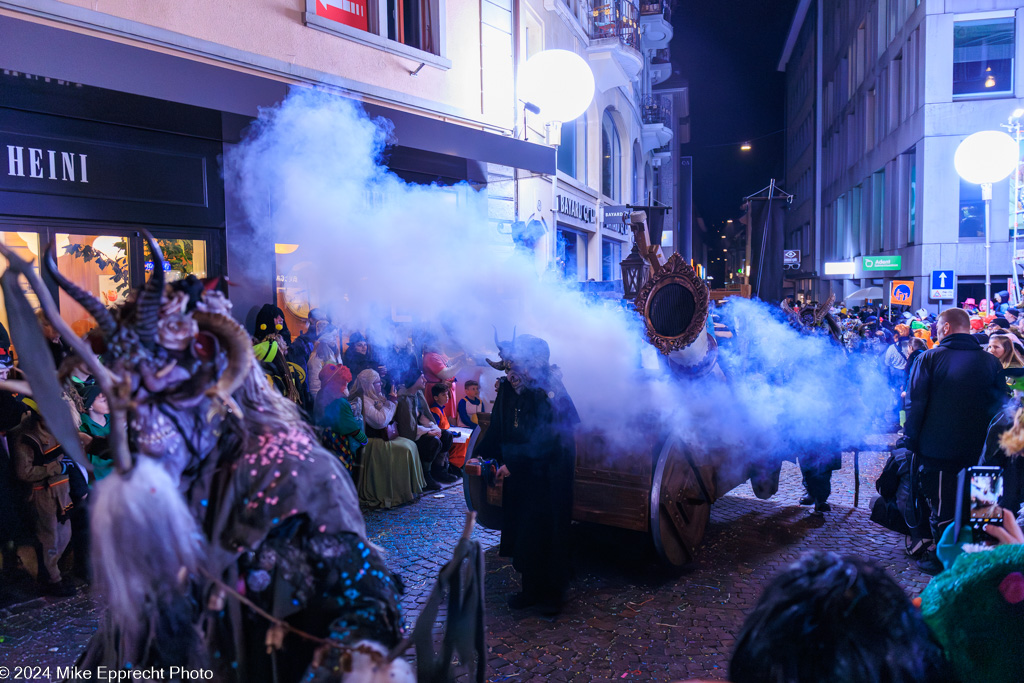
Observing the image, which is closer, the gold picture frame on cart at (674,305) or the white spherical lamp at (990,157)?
the gold picture frame on cart at (674,305)

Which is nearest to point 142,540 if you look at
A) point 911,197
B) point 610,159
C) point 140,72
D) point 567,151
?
point 140,72

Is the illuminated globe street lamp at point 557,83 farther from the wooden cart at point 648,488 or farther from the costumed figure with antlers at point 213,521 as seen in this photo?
the costumed figure with antlers at point 213,521

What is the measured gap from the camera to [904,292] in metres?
15.3

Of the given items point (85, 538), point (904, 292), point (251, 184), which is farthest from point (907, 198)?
point (85, 538)

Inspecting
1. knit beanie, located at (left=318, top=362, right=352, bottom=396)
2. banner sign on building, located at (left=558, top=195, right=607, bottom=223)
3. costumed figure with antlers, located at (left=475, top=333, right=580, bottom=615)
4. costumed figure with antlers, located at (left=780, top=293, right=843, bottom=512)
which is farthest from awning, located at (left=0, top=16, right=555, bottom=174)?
banner sign on building, located at (left=558, top=195, right=607, bottom=223)

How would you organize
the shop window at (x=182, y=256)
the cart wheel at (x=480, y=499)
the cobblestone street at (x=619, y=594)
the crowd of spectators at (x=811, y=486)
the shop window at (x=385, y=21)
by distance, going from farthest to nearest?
the shop window at (x=385, y=21) < the shop window at (x=182, y=256) < the cart wheel at (x=480, y=499) < the cobblestone street at (x=619, y=594) < the crowd of spectators at (x=811, y=486)

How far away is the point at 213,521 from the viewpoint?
154 centimetres

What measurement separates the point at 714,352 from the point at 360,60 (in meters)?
6.38

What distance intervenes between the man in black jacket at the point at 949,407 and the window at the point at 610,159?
1488cm

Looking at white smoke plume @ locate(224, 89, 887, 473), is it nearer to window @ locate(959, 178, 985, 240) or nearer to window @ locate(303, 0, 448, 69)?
window @ locate(303, 0, 448, 69)

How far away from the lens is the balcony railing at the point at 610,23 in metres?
16.8

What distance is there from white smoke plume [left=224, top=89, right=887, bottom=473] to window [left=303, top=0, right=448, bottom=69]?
102 cm

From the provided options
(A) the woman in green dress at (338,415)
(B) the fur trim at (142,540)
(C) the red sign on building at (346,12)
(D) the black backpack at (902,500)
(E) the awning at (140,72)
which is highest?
(C) the red sign on building at (346,12)

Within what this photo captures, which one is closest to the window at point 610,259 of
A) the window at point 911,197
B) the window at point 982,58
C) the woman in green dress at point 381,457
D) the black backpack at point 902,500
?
the window at point 911,197
